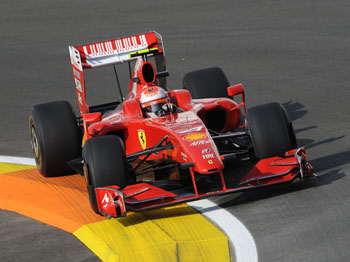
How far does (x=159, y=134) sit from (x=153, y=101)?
66cm

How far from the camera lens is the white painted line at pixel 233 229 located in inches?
292

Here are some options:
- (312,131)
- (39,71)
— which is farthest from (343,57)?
(39,71)

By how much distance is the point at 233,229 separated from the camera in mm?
8039

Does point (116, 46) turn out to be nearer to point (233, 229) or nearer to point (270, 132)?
point (270, 132)

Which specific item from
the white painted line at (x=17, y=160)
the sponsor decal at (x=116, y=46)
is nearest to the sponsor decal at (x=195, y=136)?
the sponsor decal at (x=116, y=46)

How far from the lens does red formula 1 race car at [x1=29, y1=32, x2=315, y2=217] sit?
8.42m

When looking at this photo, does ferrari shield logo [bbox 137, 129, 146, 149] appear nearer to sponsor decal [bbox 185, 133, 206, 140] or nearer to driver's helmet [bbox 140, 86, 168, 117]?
driver's helmet [bbox 140, 86, 168, 117]

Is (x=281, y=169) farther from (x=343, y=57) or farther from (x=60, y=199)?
(x=343, y=57)

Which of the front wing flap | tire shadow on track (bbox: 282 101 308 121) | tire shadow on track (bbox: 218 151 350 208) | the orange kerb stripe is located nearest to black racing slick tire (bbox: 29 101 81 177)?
the orange kerb stripe

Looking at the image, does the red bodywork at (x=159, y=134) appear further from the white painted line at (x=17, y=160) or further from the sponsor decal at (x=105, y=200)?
the white painted line at (x=17, y=160)

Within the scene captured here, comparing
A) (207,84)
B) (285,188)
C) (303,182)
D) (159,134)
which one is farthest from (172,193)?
(207,84)

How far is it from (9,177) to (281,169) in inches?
142

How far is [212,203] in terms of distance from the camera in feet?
29.0

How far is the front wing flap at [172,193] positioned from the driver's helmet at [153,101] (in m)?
1.52
